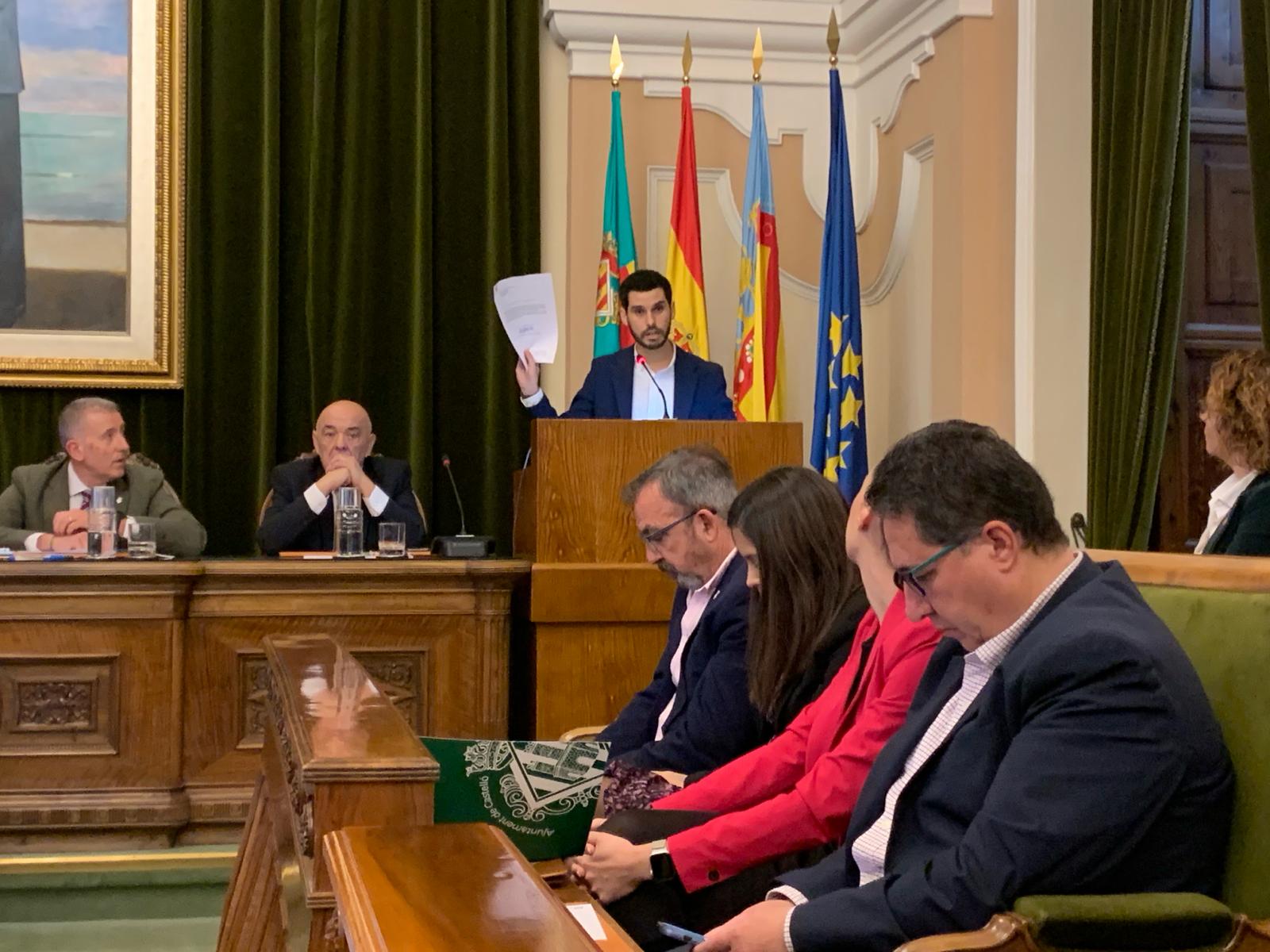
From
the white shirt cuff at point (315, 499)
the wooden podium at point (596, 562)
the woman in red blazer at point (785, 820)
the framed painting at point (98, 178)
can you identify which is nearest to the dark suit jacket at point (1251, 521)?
the woman in red blazer at point (785, 820)

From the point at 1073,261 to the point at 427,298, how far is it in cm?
249

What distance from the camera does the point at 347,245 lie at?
612 cm

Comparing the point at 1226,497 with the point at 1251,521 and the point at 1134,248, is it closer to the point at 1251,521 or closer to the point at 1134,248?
the point at 1251,521

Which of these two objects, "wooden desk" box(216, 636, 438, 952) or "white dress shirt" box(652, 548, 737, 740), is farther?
"white dress shirt" box(652, 548, 737, 740)

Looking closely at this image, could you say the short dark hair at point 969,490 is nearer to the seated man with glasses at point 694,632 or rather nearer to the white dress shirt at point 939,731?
the white dress shirt at point 939,731

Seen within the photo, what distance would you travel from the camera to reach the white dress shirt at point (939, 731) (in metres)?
1.74

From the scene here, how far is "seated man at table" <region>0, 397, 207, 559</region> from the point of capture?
4891 millimetres

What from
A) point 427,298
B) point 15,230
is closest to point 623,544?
point 427,298

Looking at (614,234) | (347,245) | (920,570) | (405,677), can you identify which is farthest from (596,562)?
(920,570)

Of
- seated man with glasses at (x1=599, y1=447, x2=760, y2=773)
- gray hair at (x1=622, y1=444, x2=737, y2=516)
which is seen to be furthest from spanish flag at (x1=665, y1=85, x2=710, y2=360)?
gray hair at (x1=622, y1=444, x2=737, y2=516)

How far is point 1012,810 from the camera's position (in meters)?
1.58

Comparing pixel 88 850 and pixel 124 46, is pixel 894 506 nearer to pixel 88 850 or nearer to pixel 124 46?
pixel 88 850

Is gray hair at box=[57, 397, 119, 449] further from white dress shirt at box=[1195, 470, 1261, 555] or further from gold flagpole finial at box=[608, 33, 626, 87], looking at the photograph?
white dress shirt at box=[1195, 470, 1261, 555]

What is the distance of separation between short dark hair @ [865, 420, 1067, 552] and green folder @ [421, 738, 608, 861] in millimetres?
508
